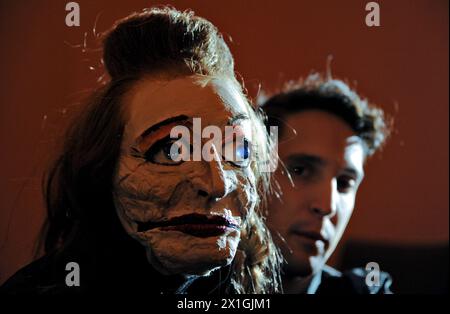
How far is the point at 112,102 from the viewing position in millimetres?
1061

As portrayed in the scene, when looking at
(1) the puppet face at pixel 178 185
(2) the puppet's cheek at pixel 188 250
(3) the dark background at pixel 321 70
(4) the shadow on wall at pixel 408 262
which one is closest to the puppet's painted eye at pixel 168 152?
(1) the puppet face at pixel 178 185

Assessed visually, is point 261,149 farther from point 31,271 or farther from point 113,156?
point 31,271

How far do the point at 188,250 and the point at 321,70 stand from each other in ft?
1.98

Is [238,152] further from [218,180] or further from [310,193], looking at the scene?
[310,193]

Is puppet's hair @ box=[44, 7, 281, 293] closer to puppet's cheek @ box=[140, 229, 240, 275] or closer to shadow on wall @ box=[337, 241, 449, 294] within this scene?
puppet's cheek @ box=[140, 229, 240, 275]

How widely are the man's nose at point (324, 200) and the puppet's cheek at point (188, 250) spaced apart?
1.03 ft

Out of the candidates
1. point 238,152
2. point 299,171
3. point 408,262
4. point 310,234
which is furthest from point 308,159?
point 408,262

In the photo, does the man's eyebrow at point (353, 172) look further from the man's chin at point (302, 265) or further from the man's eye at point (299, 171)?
the man's chin at point (302, 265)

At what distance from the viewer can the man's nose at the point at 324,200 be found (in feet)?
4.18

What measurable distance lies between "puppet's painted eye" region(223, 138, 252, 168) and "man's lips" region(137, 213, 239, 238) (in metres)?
0.10

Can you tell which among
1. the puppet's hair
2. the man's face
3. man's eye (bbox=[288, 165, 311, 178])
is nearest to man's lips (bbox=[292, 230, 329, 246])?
the man's face
